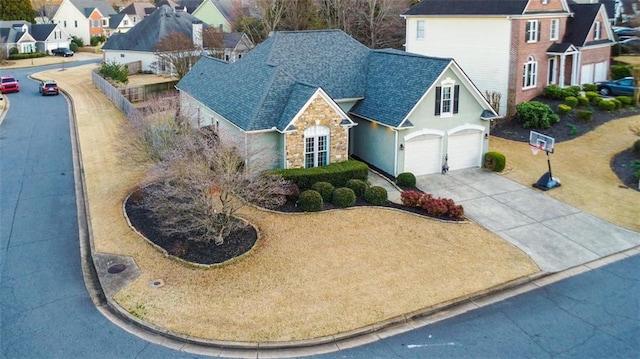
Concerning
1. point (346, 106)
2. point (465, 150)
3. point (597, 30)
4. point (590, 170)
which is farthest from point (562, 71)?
point (346, 106)

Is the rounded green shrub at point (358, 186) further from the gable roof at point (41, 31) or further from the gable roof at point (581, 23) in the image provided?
the gable roof at point (41, 31)

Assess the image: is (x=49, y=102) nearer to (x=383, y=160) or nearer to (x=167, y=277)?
(x=383, y=160)

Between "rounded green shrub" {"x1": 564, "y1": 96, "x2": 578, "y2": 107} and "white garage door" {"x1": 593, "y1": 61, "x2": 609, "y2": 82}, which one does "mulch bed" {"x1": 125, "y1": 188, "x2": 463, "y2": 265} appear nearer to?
"rounded green shrub" {"x1": 564, "y1": 96, "x2": 578, "y2": 107}

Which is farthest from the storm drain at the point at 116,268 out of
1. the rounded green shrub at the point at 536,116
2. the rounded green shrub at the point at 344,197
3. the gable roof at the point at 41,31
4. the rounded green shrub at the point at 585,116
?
the gable roof at the point at 41,31

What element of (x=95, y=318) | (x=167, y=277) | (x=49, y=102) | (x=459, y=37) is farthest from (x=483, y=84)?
(x=49, y=102)

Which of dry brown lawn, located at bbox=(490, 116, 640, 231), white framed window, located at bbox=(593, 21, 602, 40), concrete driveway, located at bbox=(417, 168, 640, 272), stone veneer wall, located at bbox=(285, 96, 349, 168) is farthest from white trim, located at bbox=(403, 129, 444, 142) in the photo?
white framed window, located at bbox=(593, 21, 602, 40)
